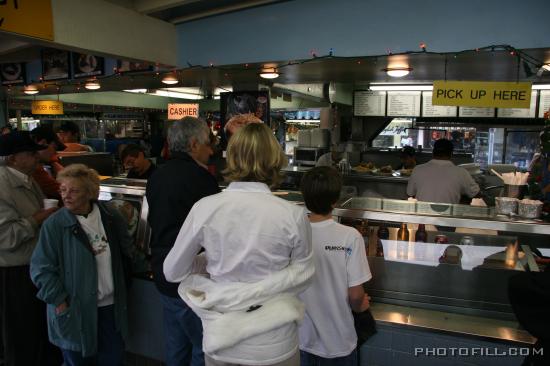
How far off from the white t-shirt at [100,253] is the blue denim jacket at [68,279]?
63 mm

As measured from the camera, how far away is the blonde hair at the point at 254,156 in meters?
1.63

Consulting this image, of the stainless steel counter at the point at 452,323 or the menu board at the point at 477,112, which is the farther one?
the menu board at the point at 477,112

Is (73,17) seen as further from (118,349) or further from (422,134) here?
(422,134)

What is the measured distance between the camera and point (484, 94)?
134 inches

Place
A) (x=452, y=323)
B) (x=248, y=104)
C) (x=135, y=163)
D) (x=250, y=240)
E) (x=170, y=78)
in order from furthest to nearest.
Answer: (x=170, y=78) → (x=248, y=104) → (x=135, y=163) → (x=452, y=323) → (x=250, y=240)

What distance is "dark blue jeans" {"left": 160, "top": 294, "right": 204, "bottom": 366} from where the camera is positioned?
2.28 m

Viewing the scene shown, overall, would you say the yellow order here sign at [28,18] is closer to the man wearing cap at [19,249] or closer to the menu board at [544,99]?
the man wearing cap at [19,249]

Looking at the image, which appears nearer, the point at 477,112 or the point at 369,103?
the point at 477,112

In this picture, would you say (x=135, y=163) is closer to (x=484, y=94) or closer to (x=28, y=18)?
(x=28, y=18)

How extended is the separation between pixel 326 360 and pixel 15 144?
8.22ft

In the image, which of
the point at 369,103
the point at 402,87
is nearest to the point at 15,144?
the point at 369,103

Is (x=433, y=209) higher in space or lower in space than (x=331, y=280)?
higher

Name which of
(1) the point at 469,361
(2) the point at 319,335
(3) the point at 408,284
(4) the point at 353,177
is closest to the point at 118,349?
(2) the point at 319,335

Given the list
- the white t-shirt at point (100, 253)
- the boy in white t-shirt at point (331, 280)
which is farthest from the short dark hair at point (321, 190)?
the white t-shirt at point (100, 253)
